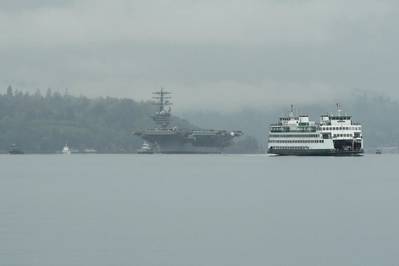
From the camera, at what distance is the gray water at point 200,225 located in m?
54.8

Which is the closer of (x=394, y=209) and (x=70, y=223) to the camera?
(x=70, y=223)

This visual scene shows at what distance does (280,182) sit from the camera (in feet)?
402

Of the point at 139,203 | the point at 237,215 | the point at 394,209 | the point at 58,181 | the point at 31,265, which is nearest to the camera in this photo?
the point at 31,265

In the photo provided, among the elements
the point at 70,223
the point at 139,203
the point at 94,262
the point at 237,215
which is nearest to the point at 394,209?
the point at 237,215

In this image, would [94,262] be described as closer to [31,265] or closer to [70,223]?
[31,265]

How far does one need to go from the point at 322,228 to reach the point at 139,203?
82.2ft

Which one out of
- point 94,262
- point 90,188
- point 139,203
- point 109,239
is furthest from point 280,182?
point 94,262

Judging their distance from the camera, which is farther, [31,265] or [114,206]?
[114,206]

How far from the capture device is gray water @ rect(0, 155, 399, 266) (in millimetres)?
54812

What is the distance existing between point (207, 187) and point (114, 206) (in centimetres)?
2998

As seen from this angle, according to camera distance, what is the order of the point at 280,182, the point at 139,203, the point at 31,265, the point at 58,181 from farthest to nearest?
the point at 58,181, the point at 280,182, the point at 139,203, the point at 31,265

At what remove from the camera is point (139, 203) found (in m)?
88.1

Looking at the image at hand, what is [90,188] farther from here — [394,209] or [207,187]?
[394,209]

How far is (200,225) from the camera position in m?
69.1
